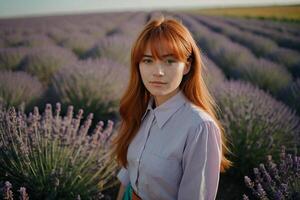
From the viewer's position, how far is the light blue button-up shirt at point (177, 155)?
1662mm

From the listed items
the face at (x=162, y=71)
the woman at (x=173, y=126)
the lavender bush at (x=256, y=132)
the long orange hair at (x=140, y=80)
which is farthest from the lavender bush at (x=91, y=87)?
the face at (x=162, y=71)

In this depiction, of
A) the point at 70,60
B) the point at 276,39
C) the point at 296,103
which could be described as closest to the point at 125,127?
the point at 296,103

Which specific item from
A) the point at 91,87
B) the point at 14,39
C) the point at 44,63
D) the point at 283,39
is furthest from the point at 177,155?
the point at 283,39

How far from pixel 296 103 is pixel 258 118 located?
1516 millimetres

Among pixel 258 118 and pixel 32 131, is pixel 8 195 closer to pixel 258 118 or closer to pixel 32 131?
pixel 32 131

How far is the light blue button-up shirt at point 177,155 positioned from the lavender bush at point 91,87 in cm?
269

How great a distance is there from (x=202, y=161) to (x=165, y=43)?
0.48 m

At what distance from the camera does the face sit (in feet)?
5.75

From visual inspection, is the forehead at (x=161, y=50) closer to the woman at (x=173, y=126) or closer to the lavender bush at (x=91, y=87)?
the woman at (x=173, y=126)

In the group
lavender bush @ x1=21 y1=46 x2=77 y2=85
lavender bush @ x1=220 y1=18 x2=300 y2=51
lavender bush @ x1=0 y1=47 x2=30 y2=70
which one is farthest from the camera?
lavender bush @ x1=220 y1=18 x2=300 y2=51

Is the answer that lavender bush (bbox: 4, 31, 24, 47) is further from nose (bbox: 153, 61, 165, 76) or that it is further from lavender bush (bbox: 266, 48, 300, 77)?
nose (bbox: 153, 61, 165, 76)

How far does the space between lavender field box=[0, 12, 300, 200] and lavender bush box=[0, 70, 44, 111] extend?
0.4 inches

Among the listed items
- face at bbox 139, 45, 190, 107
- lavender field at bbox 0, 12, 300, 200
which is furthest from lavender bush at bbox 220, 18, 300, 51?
face at bbox 139, 45, 190, 107

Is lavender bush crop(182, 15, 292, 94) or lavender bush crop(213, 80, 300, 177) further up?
lavender bush crop(213, 80, 300, 177)
